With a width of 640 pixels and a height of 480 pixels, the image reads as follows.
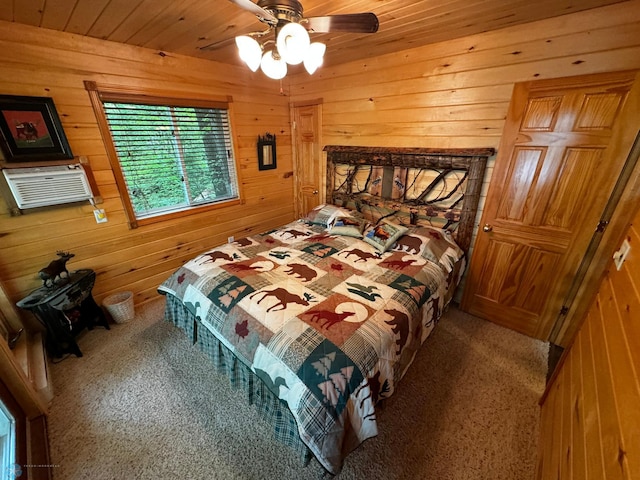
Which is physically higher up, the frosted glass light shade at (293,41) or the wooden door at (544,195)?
the frosted glass light shade at (293,41)

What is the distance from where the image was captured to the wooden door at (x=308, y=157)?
316 cm

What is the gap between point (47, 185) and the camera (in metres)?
1.81

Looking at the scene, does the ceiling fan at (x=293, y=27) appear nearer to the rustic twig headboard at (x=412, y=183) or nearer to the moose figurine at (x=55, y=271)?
the rustic twig headboard at (x=412, y=183)

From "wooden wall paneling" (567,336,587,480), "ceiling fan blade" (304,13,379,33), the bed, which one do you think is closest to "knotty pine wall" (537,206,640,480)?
"wooden wall paneling" (567,336,587,480)

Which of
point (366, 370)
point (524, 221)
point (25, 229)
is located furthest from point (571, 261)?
point (25, 229)

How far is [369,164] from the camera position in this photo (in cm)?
276

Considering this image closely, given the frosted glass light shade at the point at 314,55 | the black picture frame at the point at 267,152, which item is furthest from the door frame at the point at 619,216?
the black picture frame at the point at 267,152

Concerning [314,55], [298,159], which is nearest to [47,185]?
[314,55]

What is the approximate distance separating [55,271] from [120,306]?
56 cm

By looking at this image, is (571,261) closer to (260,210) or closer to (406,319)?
(406,319)

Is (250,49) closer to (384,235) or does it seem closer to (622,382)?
(384,235)

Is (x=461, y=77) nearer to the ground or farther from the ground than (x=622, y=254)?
farther from the ground

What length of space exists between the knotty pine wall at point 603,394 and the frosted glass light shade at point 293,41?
1522mm

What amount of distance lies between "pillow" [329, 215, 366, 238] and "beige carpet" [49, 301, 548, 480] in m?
1.18
